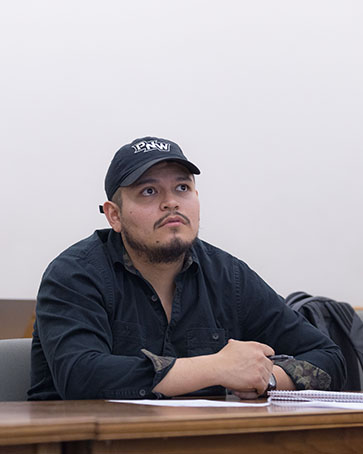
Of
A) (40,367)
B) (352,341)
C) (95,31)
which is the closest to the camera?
(40,367)

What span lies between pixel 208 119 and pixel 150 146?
1546mm

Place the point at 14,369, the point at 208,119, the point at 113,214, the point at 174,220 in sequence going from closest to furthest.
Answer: the point at 14,369 → the point at 174,220 → the point at 113,214 → the point at 208,119

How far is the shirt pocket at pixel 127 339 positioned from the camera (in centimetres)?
164

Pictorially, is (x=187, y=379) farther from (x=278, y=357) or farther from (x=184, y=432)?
(x=184, y=432)

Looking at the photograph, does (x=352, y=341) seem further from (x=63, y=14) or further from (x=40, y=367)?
(x=63, y=14)

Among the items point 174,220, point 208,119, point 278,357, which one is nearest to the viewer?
point 278,357

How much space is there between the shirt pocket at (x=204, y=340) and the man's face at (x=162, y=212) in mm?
192

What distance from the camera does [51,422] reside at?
75 cm

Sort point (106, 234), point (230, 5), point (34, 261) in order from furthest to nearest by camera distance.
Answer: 1. point (230, 5)
2. point (34, 261)
3. point (106, 234)

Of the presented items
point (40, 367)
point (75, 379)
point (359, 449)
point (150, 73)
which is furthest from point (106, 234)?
point (150, 73)

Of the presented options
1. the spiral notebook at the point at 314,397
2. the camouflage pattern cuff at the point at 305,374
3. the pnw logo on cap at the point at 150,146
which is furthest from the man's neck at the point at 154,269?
the spiral notebook at the point at 314,397

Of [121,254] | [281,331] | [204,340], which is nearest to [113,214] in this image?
[121,254]

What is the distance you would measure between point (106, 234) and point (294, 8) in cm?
206

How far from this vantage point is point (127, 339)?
1657mm
